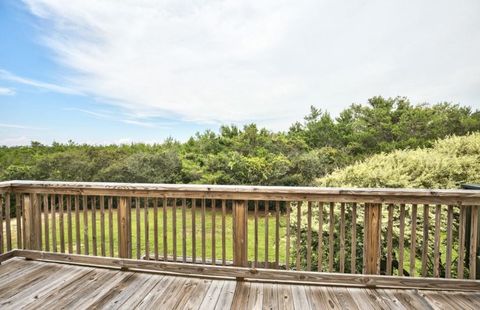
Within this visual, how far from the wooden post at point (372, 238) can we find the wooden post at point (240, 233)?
117 cm

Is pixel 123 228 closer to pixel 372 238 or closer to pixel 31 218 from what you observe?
pixel 31 218

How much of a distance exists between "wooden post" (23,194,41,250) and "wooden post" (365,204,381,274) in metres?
3.68

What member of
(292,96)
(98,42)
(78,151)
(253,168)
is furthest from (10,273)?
(292,96)

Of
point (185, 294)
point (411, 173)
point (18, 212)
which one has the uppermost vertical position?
point (411, 173)

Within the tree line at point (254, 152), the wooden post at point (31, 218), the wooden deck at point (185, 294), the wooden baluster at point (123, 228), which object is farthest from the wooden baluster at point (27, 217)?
the tree line at point (254, 152)

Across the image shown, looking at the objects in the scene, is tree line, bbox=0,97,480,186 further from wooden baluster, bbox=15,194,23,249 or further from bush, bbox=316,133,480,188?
wooden baluster, bbox=15,194,23,249

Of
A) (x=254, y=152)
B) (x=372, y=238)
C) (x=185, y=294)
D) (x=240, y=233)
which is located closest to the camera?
(x=185, y=294)

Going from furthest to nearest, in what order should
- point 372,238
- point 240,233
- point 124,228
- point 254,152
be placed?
1. point 254,152
2. point 124,228
3. point 240,233
4. point 372,238

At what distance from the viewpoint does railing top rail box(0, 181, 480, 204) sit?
2320mm

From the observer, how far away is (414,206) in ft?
7.68

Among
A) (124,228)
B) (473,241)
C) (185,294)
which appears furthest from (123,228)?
(473,241)

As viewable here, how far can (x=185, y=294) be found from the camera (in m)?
2.33

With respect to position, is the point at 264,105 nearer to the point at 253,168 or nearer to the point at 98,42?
the point at 253,168

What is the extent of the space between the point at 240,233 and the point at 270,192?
0.53 m
